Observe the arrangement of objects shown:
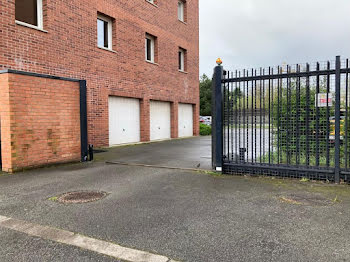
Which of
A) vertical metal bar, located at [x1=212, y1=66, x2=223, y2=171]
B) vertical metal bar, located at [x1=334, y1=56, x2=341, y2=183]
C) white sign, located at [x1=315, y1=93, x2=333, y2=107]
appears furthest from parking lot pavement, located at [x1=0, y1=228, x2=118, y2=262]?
white sign, located at [x1=315, y1=93, x2=333, y2=107]

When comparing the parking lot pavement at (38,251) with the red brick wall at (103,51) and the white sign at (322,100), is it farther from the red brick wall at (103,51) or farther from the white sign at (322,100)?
the red brick wall at (103,51)

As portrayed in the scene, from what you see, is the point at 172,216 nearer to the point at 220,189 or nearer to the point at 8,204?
the point at 220,189

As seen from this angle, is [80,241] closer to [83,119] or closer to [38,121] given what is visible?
[38,121]

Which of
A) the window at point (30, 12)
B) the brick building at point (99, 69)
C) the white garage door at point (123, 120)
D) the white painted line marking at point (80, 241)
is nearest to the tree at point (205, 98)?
the brick building at point (99, 69)

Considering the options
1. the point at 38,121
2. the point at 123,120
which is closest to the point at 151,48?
the point at 123,120

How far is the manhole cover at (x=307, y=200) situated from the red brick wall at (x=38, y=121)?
5.84 meters

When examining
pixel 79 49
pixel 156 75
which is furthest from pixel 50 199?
pixel 156 75

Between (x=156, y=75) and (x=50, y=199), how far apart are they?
11.2 m

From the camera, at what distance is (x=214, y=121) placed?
6223 millimetres

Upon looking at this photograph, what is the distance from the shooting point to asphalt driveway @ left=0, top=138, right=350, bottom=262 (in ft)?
8.95

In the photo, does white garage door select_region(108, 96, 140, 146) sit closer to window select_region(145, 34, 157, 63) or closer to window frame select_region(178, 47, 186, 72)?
window select_region(145, 34, 157, 63)

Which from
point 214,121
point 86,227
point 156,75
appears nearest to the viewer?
point 86,227

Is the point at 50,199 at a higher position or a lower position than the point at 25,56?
lower

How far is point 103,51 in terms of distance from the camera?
1166cm
